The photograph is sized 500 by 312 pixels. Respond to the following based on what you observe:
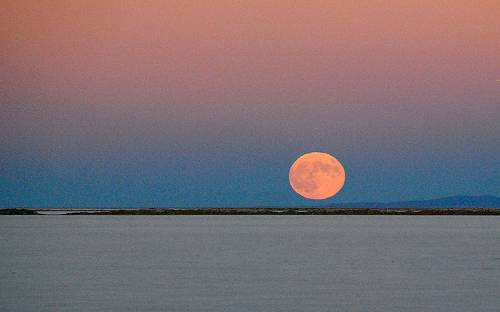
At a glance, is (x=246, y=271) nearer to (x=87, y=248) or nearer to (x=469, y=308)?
(x=469, y=308)

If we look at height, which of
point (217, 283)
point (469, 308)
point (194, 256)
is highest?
point (194, 256)

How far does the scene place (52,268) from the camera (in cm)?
4634

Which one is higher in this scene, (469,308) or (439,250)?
(439,250)

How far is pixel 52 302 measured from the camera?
30.6 meters

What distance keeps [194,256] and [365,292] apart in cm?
2446

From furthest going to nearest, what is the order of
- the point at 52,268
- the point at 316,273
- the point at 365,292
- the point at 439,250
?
the point at 439,250 < the point at 52,268 < the point at 316,273 < the point at 365,292

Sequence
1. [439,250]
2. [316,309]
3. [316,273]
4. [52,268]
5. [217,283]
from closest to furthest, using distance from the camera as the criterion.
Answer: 1. [316,309]
2. [217,283]
3. [316,273]
4. [52,268]
5. [439,250]

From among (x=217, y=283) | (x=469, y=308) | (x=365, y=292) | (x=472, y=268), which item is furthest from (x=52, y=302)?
(x=472, y=268)

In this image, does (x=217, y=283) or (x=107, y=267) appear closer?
(x=217, y=283)

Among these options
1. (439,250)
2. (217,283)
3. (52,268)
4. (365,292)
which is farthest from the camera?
(439,250)

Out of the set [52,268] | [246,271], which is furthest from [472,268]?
[52,268]

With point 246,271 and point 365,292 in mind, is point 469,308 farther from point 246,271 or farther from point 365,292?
point 246,271

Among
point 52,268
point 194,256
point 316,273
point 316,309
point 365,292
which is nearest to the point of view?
point 316,309

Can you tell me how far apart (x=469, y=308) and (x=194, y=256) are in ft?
96.1
